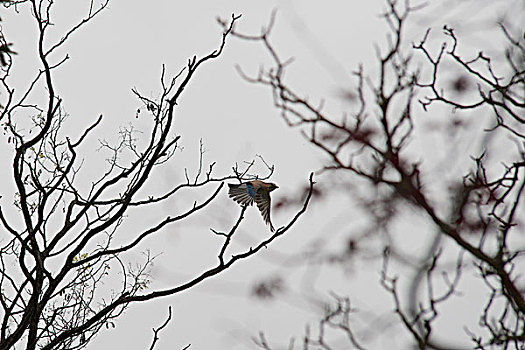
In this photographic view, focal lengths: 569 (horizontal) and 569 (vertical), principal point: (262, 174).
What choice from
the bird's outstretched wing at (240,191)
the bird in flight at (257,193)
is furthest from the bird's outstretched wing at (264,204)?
the bird's outstretched wing at (240,191)

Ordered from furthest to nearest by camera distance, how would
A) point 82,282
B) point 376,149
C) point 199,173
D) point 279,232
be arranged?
1. point 376,149
2. point 82,282
3. point 199,173
4. point 279,232

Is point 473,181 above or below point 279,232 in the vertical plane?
above

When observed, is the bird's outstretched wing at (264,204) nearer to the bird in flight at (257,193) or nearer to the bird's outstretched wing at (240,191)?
the bird in flight at (257,193)

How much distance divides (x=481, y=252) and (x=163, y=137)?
8.43 ft

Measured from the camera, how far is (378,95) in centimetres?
569

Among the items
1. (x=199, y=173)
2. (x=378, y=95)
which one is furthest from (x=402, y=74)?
(x=199, y=173)

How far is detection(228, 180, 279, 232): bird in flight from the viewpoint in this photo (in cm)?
490

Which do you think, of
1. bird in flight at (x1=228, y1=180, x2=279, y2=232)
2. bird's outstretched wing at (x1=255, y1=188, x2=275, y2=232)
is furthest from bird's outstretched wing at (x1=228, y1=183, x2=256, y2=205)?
bird's outstretched wing at (x1=255, y1=188, x2=275, y2=232)

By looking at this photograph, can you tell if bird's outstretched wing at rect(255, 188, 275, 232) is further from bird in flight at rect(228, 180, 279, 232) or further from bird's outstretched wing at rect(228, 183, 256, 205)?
bird's outstretched wing at rect(228, 183, 256, 205)

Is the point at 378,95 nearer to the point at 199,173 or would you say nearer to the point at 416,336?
the point at 199,173

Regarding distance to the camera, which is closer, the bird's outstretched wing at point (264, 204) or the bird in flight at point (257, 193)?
the bird in flight at point (257, 193)

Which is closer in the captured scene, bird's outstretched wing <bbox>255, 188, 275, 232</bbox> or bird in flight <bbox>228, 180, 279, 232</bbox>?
bird in flight <bbox>228, 180, 279, 232</bbox>

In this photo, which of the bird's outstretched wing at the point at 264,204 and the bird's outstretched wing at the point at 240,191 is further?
the bird's outstretched wing at the point at 264,204

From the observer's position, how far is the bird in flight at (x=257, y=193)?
4902 mm
